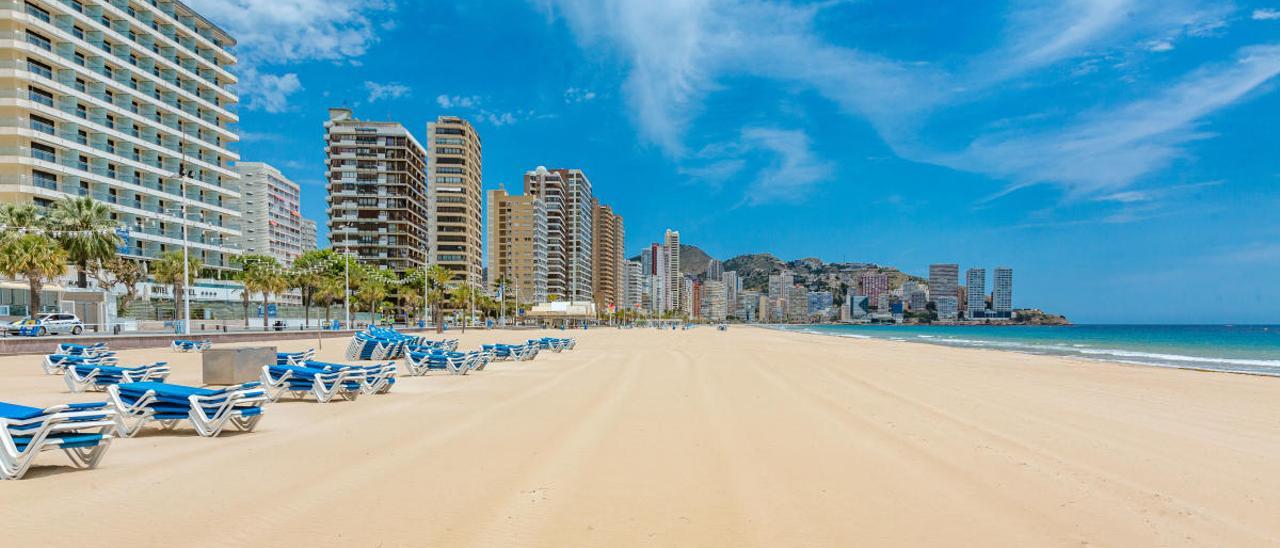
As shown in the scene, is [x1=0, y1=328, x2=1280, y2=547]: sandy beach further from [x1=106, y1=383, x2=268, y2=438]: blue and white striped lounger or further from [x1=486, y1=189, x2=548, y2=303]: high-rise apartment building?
[x1=486, y1=189, x2=548, y2=303]: high-rise apartment building

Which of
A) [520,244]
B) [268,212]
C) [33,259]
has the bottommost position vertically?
[33,259]

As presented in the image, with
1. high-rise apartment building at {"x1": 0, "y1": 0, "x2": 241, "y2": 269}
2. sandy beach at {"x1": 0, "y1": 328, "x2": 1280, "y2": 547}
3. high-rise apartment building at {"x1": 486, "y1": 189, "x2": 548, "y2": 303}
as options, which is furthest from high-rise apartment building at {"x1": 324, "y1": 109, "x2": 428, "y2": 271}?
sandy beach at {"x1": 0, "y1": 328, "x2": 1280, "y2": 547}

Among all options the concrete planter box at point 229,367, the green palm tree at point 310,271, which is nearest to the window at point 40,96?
the green palm tree at point 310,271

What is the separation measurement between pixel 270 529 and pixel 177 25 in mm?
75051

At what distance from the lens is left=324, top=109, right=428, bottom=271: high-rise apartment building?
97375 millimetres

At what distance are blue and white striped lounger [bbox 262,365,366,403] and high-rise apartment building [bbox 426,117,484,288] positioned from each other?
3943 inches

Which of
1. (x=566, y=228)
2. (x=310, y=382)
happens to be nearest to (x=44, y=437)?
(x=310, y=382)

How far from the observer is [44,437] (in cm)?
583

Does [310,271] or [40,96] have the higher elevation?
[40,96]

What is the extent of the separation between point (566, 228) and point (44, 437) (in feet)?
514

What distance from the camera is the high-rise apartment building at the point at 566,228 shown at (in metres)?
150

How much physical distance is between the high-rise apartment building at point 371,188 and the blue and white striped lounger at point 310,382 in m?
90.8

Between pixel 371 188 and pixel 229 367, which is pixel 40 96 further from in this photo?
pixel 229 367

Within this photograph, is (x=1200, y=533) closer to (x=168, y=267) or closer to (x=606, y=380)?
(x=606, y=380)
